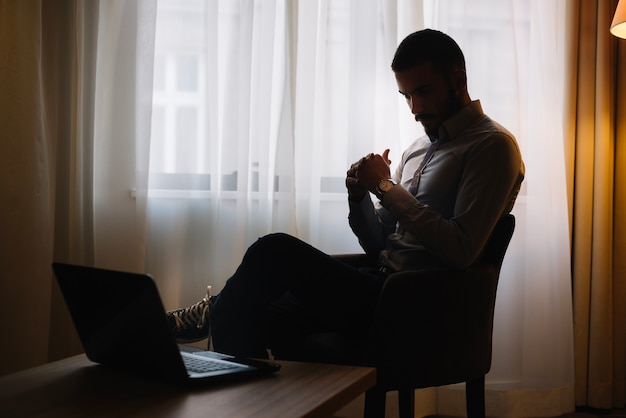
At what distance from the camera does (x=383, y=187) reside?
1659 millimetres

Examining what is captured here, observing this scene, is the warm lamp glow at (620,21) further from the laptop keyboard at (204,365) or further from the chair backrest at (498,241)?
the laptop keyboard at (204,365)

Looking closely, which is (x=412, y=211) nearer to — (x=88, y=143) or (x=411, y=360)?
(x=411, y=360)

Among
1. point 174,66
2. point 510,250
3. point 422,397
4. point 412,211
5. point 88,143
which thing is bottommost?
point 422,397

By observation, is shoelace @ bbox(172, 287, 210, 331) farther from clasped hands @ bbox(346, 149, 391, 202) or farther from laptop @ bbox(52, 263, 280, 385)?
clasped hands @ bbox(346, 149, 391, 202)

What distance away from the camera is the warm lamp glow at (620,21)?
6.89 feet

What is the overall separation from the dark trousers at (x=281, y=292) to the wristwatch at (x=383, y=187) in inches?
8.6

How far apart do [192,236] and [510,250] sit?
1.24 meters

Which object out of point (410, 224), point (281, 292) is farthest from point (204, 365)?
point (410, 224)

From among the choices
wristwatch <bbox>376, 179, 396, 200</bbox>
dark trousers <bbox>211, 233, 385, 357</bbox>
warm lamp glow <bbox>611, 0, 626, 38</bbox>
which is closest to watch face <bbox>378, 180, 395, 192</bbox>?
wristwatch <bbox>376, 179, 396, 200</bbox>

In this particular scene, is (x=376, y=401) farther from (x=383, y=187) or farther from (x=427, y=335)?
(x=383, y=187)

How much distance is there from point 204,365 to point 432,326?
583 mm

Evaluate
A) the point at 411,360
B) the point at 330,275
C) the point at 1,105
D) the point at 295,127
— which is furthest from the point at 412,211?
the point at 1,105

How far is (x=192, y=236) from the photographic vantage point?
2.43 m

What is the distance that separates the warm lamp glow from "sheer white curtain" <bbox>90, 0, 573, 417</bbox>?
0.91ft
